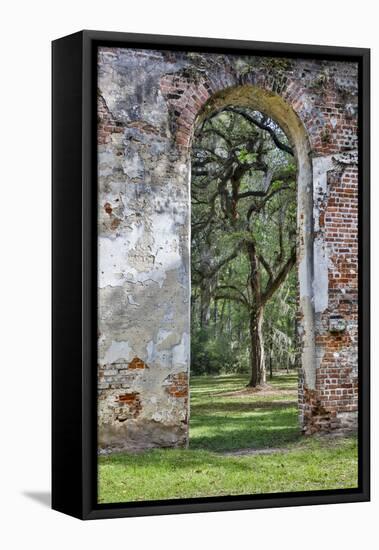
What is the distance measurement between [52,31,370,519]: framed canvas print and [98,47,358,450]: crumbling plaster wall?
0.5 inches

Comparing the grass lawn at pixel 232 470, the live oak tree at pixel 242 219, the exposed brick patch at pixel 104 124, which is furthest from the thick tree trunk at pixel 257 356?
the exposed brick patch at pixel 104 124

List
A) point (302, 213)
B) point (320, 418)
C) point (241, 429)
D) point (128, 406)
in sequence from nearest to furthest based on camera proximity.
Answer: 1. point (128, 406)
2. point (320, 418)
3. point (302, 213)
4. point (241, 429)

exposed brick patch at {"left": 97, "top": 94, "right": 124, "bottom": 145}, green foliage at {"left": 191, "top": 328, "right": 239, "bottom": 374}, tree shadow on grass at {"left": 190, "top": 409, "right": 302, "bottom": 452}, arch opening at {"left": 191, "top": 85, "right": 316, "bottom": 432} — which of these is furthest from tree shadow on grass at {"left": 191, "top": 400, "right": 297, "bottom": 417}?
exposed brick patch at {"left": 97, "top": 94, "right": 124, "bottom": 145}

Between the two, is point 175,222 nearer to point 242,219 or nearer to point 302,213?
point 302,213

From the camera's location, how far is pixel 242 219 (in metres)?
16.6

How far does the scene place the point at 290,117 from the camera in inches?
402

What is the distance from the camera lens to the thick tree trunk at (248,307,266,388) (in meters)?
16.2

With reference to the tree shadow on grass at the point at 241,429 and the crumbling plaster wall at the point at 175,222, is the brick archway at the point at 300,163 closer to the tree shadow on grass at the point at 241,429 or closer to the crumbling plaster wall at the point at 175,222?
the crumbling plaster wall at the point at 175,222

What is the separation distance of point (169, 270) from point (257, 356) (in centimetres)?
706

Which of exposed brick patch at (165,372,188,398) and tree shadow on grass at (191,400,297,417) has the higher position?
exposed brick patch at (165,372,188,398)

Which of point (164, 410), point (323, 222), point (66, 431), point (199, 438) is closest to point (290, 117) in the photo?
point (323, 222)

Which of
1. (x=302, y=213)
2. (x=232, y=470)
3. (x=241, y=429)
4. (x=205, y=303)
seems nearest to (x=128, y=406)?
(x=232, y=470)

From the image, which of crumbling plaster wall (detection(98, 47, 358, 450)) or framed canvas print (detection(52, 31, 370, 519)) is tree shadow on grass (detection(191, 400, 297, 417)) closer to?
framed canvas print (detection(52, 31, 370, 519))

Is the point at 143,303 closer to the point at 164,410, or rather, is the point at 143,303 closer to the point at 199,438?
the point at 164,410
